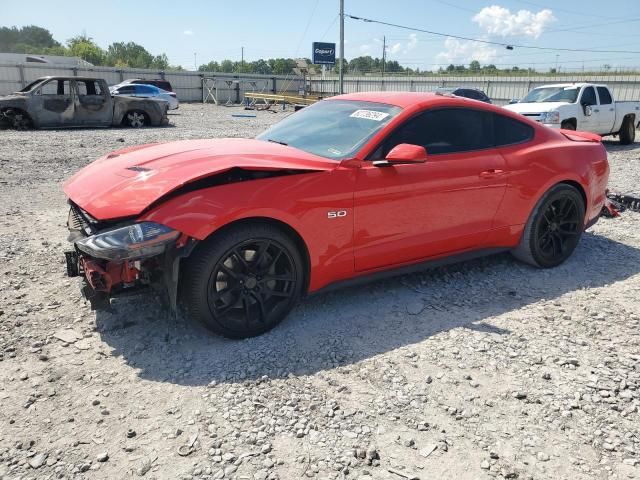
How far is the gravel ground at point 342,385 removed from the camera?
7.80 ft

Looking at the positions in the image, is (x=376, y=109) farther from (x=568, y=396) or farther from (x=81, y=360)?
(x=81, y=360)

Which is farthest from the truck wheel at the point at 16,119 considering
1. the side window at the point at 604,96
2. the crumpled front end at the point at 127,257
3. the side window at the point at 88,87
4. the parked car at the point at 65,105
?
the side window at the point at 604,96

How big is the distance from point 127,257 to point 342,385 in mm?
1445

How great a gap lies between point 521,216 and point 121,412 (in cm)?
363

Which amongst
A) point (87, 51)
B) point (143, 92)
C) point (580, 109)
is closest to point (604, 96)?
point (580, 109)

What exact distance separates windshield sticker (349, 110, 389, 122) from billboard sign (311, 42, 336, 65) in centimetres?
3331

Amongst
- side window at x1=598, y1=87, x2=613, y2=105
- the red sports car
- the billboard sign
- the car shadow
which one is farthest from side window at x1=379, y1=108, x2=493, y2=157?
the billboard sign

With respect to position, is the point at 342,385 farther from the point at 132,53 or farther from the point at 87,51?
the point at 132,53

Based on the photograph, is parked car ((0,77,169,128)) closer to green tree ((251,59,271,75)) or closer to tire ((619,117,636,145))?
tire ((619,117,636,145))

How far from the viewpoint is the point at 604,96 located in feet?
45.3

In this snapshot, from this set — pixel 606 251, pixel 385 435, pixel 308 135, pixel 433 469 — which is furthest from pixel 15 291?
pixel 606 251

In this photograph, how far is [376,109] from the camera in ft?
13.3

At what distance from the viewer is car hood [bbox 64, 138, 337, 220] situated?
123 inches

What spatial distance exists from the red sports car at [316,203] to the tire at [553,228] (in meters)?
0.02
